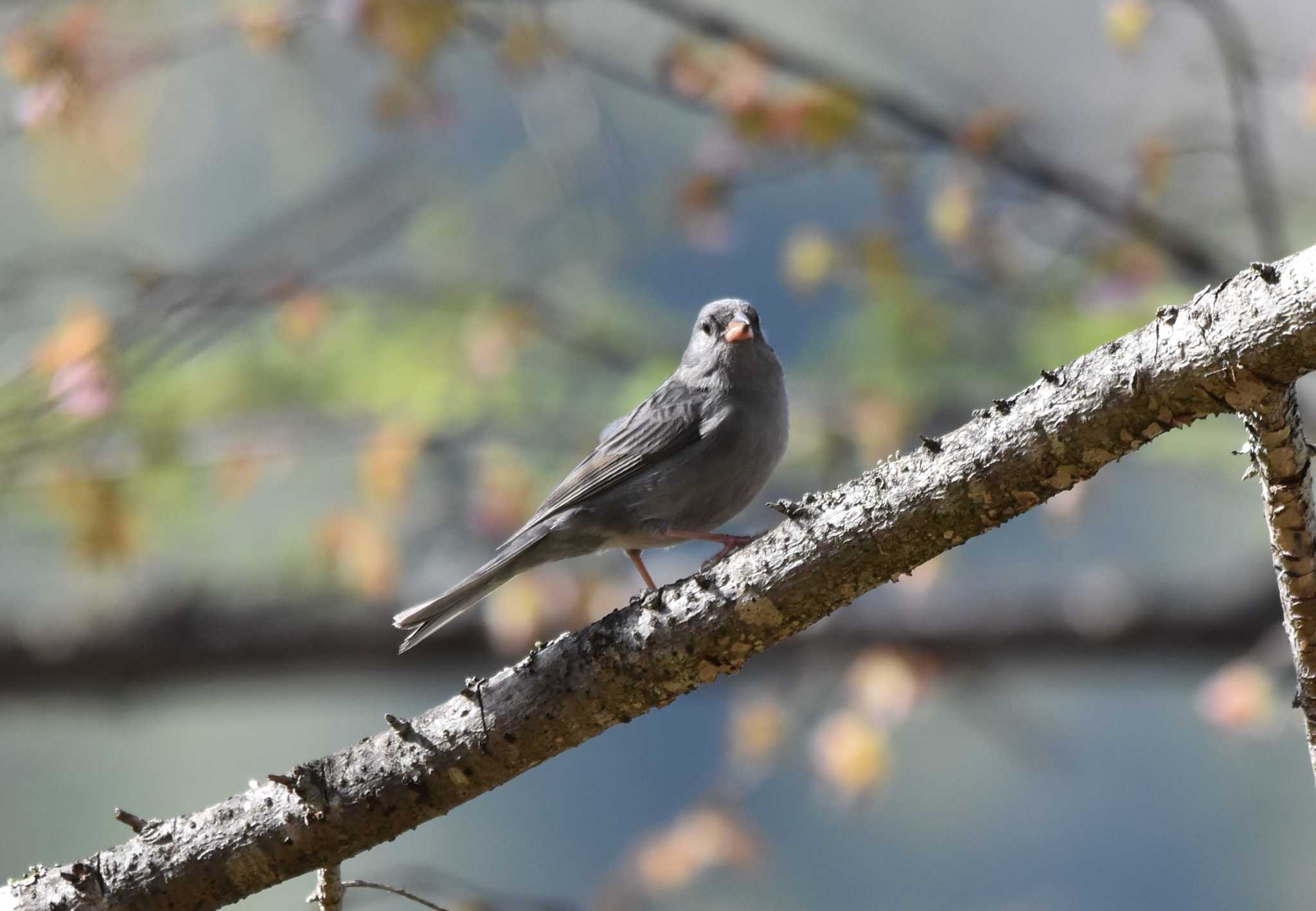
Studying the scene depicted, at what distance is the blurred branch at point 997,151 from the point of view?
15.6 feet

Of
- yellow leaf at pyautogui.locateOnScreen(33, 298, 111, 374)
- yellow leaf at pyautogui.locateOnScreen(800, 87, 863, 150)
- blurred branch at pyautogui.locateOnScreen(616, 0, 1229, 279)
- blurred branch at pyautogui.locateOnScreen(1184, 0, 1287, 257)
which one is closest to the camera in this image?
blurred branch at pyautogui.locateOnScreen(1184, 0, 1287, 257)

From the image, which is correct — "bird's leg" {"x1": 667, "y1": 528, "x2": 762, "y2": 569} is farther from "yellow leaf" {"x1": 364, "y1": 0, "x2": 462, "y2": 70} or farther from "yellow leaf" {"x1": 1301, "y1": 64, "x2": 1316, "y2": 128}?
"yellow leaf" {"x1": 1301, "y1": 64, "x2": 1316, "y2": 128}

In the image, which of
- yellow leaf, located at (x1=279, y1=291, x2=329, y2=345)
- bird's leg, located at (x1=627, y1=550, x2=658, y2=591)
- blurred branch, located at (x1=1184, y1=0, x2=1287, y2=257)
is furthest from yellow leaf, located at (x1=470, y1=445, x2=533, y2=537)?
blurred branch, located at (x1=1184, y1=0, x2=1287, y2=257)

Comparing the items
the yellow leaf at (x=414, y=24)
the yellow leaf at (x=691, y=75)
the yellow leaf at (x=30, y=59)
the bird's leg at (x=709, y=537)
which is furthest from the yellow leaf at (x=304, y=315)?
the bird's leg at (x=709, y=537)

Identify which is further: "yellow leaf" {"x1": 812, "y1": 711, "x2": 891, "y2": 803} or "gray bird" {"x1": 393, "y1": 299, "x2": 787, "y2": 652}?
"yellow leaf" {"x1": 812, "y1": 711, "x2": 891, "y2": 803}

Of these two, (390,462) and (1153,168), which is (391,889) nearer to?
(390,462)

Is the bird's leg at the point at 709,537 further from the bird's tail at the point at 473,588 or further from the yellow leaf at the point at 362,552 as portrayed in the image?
the yellow leaf at the point at 362,552

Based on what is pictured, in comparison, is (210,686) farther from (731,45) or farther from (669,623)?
(669,623)

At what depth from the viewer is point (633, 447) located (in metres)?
3.15

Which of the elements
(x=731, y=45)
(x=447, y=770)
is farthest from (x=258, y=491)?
(x=447, y=770)

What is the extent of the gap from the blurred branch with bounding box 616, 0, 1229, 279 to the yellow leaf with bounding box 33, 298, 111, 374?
2.57 meters

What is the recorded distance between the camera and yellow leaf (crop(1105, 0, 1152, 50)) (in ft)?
15.2

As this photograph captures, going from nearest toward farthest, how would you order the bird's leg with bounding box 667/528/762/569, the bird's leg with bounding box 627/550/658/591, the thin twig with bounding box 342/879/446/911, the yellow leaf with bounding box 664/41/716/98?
the thin twig with bounding box 342/879/446/911, the bird's leg with bounding box 667/528/762/569, the bird's leg with bounding box 627/550/658/591, the yellow leaf with bounding box 664/41/716/98

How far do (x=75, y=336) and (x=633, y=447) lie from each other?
3033 millimetres
